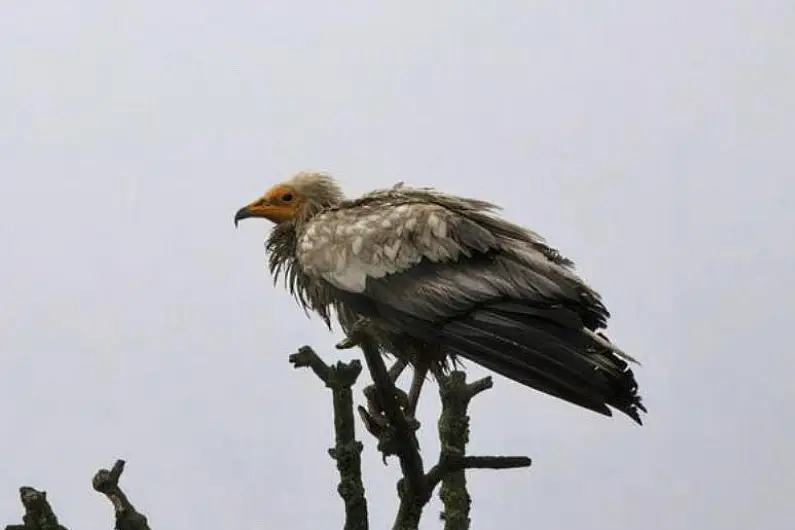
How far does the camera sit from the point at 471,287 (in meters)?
7.02

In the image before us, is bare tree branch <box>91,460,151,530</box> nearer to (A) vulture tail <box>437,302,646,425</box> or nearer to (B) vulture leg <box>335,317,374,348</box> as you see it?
(B) vulture leg <box>335,317,374,348</box>

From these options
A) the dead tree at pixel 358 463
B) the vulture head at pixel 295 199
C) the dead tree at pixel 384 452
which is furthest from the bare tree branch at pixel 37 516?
the vulture head at pixel 295 199

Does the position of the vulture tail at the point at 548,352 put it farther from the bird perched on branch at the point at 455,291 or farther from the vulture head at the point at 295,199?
the vulture head at the point at 295,199

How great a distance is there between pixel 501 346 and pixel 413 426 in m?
0.65

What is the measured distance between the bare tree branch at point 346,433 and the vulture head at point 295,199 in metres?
3.22

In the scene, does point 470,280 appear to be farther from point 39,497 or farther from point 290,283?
point 39,497

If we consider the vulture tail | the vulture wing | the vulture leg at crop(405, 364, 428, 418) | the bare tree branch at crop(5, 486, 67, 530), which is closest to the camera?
the bare tree branch at crop(5, 486, 67, 530)

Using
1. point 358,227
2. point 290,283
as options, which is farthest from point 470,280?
point 290,283

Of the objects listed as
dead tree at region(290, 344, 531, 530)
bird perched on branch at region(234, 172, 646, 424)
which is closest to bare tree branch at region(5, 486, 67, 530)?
dead tree at region(290, 344, 531, 530)

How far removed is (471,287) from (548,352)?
0.88 m

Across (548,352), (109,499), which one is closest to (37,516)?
(109,499)

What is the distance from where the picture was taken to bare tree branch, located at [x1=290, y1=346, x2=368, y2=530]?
17.7 ft

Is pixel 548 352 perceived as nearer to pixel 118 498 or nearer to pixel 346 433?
pixel 346 433

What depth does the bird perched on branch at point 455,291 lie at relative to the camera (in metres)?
6.26
